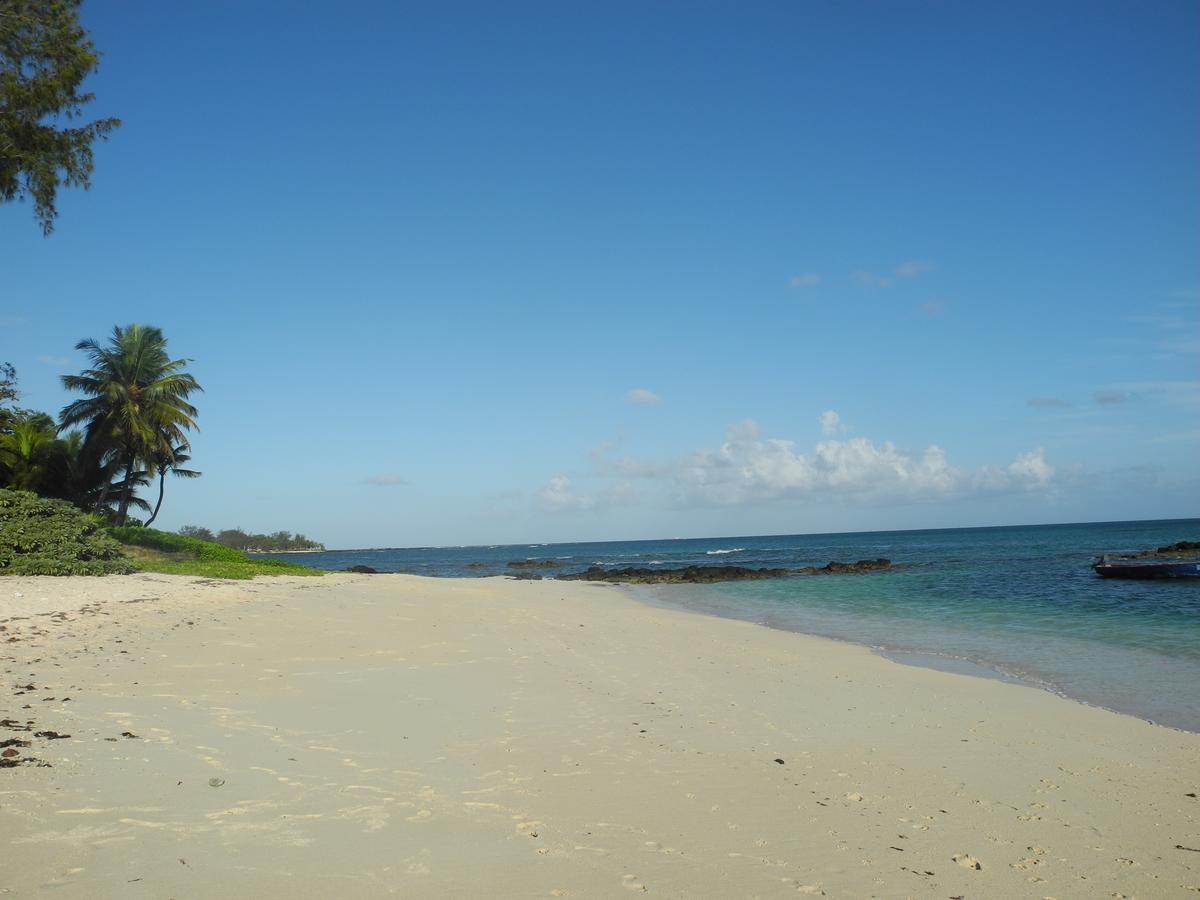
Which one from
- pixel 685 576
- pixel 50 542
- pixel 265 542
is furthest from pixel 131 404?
pixel 265 542

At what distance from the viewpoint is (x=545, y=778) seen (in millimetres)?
6160

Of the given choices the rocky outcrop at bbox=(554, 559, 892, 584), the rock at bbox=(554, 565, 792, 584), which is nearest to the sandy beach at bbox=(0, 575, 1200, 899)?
the rock at bbox=(554, 565, 792, 584)

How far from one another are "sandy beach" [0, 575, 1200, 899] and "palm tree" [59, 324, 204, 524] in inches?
1037

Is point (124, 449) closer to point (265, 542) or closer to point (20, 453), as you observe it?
point (20, 453)

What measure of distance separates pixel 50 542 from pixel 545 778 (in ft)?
57.4

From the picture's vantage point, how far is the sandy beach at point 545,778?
4422 mm

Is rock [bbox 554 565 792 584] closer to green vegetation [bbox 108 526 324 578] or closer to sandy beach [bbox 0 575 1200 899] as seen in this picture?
green vegetation [bbox 108 526 324 578]

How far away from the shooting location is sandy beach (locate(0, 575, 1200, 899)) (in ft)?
14.5

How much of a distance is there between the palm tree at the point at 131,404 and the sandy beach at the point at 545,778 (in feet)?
86.4

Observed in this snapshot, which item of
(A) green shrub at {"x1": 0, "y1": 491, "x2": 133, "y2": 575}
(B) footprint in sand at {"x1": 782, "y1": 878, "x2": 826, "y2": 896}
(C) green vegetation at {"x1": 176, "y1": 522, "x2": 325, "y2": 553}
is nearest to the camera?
(B) footprint in sand at {"x1": 782, "y1": 878, "x2": 826, "y2": 896}

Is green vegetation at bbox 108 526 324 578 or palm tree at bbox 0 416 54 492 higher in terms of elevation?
palm tree at bbox 0 416 54 492

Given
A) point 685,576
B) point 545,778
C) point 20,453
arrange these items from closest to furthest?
1. point 545,778
2. point 20,453
3. point 685,576

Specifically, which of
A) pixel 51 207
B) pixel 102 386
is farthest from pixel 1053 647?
pixel 102 386

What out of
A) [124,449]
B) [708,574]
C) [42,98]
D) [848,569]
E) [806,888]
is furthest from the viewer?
[848,569]
